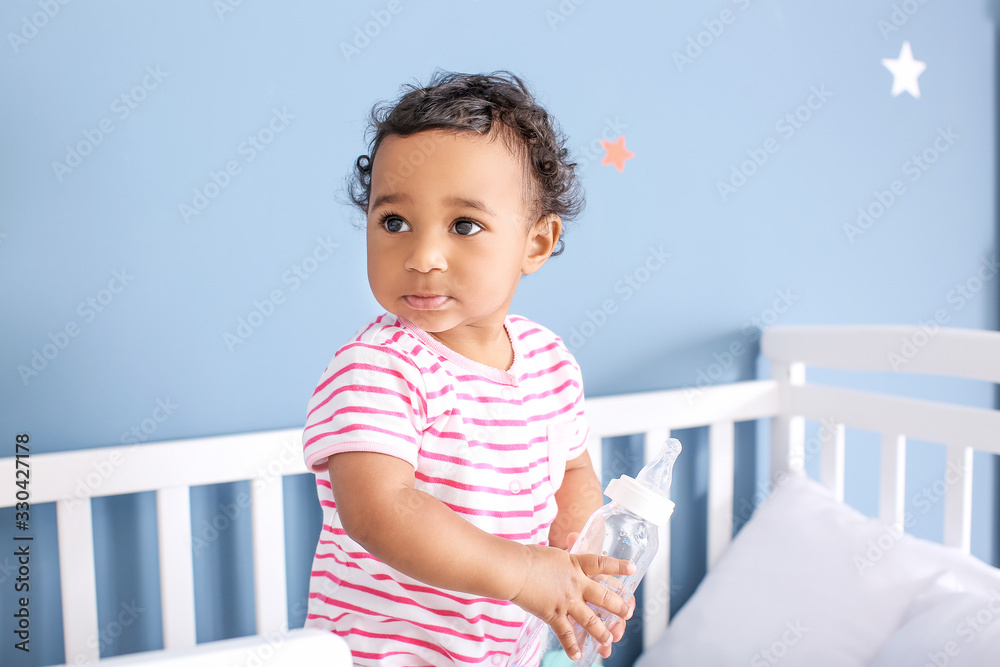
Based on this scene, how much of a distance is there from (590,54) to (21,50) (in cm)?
73

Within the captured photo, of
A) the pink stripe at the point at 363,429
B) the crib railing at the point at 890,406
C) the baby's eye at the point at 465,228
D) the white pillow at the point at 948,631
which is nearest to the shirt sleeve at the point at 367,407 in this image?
the pink stripe at the point at 363,429

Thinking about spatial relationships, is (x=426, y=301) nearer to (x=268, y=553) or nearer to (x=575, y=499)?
(x=575, y=499)

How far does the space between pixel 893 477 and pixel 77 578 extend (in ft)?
3.69

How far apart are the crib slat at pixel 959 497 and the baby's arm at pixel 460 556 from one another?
765 millimetres

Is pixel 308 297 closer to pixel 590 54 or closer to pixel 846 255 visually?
pixel 590 54

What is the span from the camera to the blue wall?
92 cm

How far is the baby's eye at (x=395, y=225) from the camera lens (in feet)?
2.10

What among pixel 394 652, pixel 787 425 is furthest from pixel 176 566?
pixel 787 425

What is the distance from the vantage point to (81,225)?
3.04 feet

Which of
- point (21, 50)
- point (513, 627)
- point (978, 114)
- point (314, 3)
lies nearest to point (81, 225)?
point (21, 50)

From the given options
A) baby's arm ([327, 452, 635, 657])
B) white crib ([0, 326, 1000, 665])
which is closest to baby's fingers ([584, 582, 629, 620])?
baby's arm ([327, 452, 635, 657])

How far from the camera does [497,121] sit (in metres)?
0.67

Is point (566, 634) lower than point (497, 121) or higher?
lower

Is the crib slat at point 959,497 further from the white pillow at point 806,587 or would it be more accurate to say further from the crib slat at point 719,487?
the crib slat at point 719,487
